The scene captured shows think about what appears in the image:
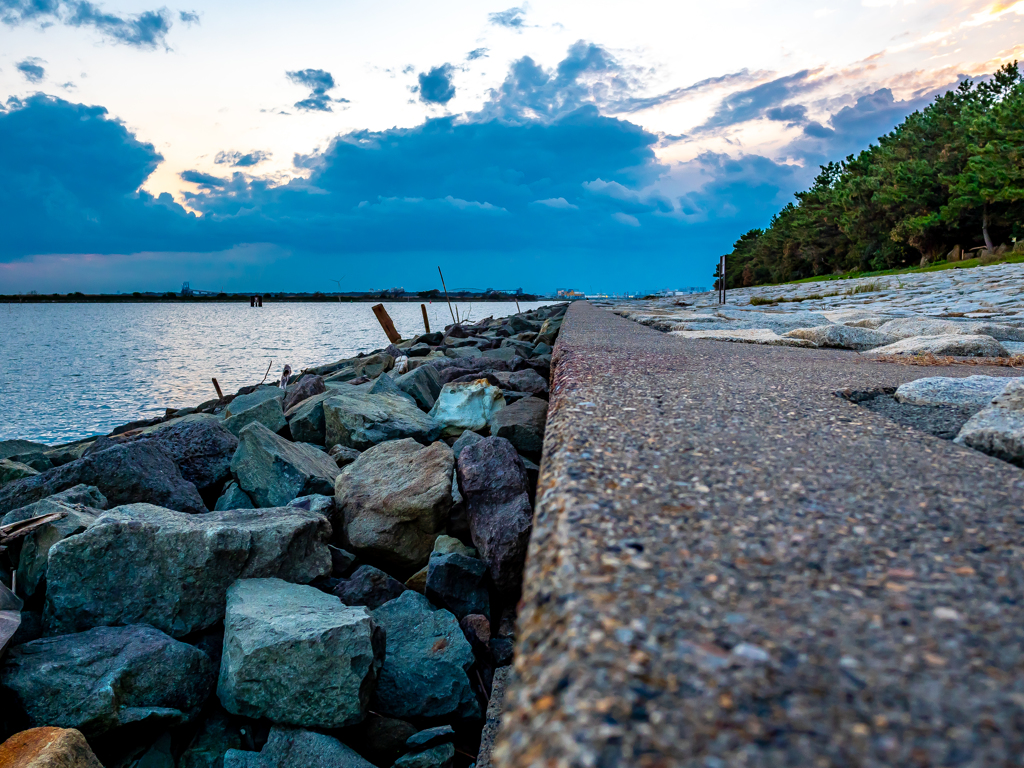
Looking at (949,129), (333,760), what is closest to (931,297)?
(333,760)

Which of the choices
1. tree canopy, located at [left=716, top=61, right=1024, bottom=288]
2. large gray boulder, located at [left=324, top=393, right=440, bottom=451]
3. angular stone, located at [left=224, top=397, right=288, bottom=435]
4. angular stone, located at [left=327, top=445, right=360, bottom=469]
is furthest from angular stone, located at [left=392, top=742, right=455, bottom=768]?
tree canopy, located at [left=716, top=61, right=1024, bottom=288]

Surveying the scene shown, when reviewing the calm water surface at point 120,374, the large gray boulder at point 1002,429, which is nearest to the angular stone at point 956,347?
the large gray boulder at point 1002,429

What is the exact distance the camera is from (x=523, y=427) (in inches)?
124

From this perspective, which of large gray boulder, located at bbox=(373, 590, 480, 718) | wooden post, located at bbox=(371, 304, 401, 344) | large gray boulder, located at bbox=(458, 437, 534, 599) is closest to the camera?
large gray boulder, located at bbox=(373, 590, 480, 718)

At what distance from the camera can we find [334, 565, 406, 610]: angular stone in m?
2.24

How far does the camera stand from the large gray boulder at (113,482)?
2.73m

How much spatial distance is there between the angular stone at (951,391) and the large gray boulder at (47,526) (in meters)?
2.86

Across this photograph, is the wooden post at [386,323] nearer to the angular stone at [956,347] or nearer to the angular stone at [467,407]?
the angular stone at [467,407]

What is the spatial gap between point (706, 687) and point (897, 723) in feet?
0.49

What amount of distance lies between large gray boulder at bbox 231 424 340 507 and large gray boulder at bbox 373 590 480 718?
113cm

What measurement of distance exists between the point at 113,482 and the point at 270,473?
0.67m

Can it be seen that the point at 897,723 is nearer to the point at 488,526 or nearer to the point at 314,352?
the point at 488,526

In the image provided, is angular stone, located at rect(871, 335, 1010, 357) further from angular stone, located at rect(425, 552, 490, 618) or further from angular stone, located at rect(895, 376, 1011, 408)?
angular stone, located at rect(425, 552, 490, 618)

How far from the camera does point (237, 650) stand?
1706mm
